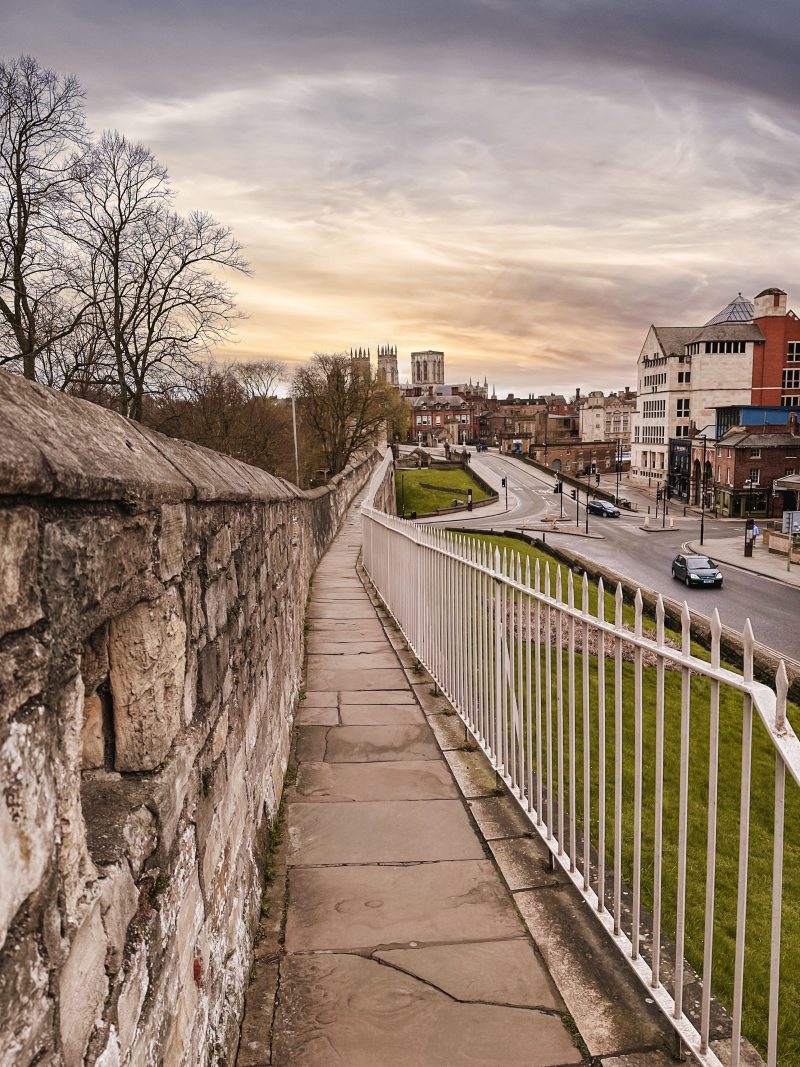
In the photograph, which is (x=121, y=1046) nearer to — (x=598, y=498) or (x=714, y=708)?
(x=714, y=708)

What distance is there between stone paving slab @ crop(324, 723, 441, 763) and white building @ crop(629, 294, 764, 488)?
6844cm

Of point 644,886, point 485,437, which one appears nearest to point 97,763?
point 644,886

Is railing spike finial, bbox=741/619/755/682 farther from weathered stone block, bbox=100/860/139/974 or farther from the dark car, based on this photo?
the dark car

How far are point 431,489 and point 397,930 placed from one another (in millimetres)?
62920

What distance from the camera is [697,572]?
30.7m

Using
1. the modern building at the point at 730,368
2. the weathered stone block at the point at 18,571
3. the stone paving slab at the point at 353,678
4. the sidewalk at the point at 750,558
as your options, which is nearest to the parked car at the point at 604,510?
the sidewalk at the point at 750,558

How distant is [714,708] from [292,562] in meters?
4.58

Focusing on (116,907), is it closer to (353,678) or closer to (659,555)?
(353,678)

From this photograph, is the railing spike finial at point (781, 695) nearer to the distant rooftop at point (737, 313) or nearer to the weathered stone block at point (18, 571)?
the weathered stone block at point (18, 571)

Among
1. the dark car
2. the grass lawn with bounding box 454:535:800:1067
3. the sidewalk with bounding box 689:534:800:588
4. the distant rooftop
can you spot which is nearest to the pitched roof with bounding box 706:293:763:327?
the distant rooftop

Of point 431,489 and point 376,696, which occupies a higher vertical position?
point 431,489

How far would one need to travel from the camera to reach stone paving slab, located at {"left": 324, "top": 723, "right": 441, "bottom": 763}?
5359mm

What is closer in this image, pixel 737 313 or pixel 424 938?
pixel 424 938

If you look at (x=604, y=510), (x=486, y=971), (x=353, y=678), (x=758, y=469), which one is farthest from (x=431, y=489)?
(x=486, y=971)
